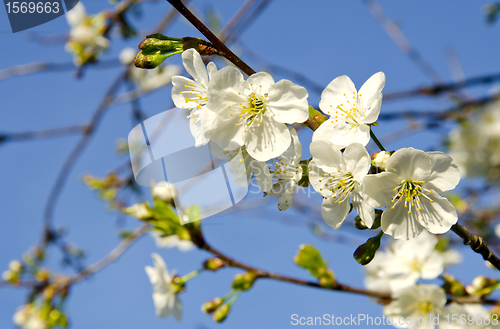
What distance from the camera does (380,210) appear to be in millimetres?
1002

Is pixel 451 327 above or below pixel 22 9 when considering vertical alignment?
below

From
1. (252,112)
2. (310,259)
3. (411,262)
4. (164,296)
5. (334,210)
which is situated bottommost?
(411,262)

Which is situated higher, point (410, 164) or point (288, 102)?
point (288, 102)

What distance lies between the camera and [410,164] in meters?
0.92

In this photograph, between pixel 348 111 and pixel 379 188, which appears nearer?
pixel 379 188

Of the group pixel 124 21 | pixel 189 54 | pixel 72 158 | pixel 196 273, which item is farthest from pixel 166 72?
pixel 189 54

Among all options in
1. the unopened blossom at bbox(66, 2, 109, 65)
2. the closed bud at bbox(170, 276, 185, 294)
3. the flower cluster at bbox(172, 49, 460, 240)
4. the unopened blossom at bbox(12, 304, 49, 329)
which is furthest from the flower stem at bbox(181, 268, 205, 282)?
the unopened blossom at bbox(66, 2, 109, 65)

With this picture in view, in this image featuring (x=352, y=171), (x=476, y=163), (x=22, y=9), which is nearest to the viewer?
(x=352, y=171)

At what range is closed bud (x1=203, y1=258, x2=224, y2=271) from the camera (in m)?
1.63

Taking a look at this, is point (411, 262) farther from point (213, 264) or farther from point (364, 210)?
point (364, 210)

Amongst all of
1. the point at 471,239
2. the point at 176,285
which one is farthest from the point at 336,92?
the point at 176,285

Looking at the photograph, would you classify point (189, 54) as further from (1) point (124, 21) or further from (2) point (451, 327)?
(1) point (124, 21)

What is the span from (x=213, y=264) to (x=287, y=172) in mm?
779

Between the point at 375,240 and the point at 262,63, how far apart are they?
7.54 feet
